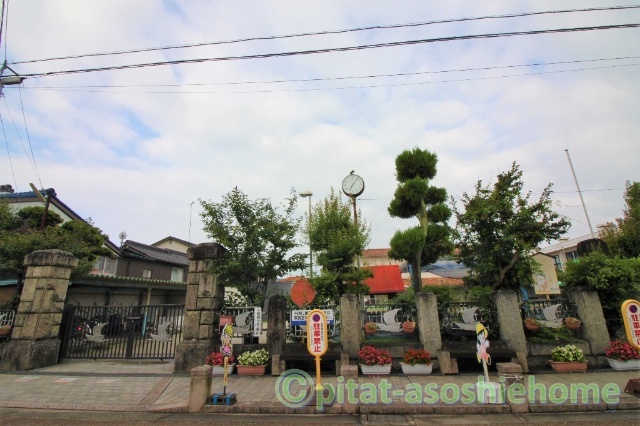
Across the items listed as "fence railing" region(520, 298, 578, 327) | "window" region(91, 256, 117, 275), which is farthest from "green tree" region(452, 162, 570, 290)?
"window" region(91, 256, 117, 275)

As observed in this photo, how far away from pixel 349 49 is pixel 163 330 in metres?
10.4

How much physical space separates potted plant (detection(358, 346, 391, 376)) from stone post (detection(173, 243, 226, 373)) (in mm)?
4470

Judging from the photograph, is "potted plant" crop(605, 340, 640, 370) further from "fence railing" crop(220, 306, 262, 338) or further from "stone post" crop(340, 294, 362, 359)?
"fence railing" crop(220, 306, 262, 338)

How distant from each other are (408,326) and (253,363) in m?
4.59

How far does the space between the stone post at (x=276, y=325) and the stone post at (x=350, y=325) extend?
1711mm

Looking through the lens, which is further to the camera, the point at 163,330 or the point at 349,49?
the point at 163,330

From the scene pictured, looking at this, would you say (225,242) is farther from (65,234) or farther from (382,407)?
(65,234)

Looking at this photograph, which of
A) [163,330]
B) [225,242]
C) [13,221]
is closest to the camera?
[225,242]

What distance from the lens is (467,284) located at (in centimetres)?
1017

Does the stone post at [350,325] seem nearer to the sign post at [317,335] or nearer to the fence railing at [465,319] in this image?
the sign post at [317,335]

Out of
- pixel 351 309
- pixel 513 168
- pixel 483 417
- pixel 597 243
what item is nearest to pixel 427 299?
pixel 351 309

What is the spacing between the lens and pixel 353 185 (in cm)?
1317

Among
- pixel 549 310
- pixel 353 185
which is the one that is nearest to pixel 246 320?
pixel 353 185

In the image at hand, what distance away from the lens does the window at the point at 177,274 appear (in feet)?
83.7
